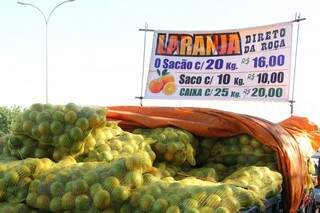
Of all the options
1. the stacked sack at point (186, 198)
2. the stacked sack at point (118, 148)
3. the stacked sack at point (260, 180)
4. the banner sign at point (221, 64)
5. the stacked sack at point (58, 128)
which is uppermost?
the banner sign at point (221, 64)

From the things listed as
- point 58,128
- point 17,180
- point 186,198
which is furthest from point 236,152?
point 17,180

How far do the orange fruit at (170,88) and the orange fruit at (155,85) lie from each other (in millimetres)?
123

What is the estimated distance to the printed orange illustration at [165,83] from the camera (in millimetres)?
12875

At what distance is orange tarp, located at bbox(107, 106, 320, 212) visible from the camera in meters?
4.97

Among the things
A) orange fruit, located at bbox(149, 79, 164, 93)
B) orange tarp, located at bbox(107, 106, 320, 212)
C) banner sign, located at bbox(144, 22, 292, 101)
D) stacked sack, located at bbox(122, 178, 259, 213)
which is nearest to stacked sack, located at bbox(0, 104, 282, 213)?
stacked sack, located at bbox(122, 178, 259, 213)

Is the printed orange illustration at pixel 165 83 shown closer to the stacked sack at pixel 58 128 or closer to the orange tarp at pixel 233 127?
the orange tarp at pixel 233 127

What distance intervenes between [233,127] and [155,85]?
7.63m

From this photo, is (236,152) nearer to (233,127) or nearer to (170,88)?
(233,127)

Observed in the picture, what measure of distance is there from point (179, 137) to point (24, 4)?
2246 centimetres

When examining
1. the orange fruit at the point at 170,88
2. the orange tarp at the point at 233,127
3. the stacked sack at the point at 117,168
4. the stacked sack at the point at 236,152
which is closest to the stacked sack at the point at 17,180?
the stacked sack at the point at 117,168

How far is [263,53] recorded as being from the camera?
486 inches

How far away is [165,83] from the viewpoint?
12977 millimetres

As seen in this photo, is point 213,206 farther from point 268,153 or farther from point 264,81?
point 264,81

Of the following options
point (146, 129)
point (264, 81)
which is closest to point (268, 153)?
point (146, 129)
